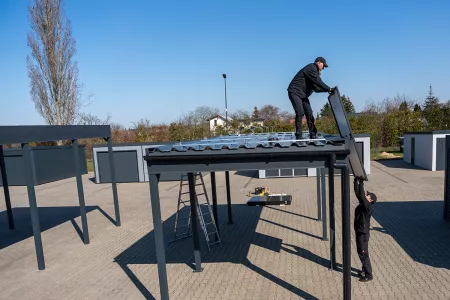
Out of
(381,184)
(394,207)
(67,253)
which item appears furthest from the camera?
(381,184)

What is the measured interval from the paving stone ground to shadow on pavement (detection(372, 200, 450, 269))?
0.07 ft

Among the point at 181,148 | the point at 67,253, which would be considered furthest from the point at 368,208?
the point at 67,253

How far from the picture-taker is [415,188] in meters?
14.2

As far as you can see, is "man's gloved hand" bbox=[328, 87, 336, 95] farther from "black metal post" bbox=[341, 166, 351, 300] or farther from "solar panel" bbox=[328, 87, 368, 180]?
"black metal post" bbox=[341, 166, 351, 300]

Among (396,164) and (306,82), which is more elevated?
(306,82)

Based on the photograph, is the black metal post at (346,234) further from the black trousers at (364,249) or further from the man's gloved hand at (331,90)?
the black trousers at (364,249)

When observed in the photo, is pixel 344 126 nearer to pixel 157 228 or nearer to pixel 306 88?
pixel 306 88

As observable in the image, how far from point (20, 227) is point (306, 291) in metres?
10.7

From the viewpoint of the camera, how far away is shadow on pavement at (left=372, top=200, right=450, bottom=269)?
6998 mm

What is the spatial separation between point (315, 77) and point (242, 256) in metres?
4.38

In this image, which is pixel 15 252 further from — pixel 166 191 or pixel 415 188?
pixel 415 188

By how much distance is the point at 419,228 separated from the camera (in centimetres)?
879

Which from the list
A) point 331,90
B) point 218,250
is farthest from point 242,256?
point 331,90

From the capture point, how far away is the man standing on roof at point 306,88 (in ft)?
17.9
